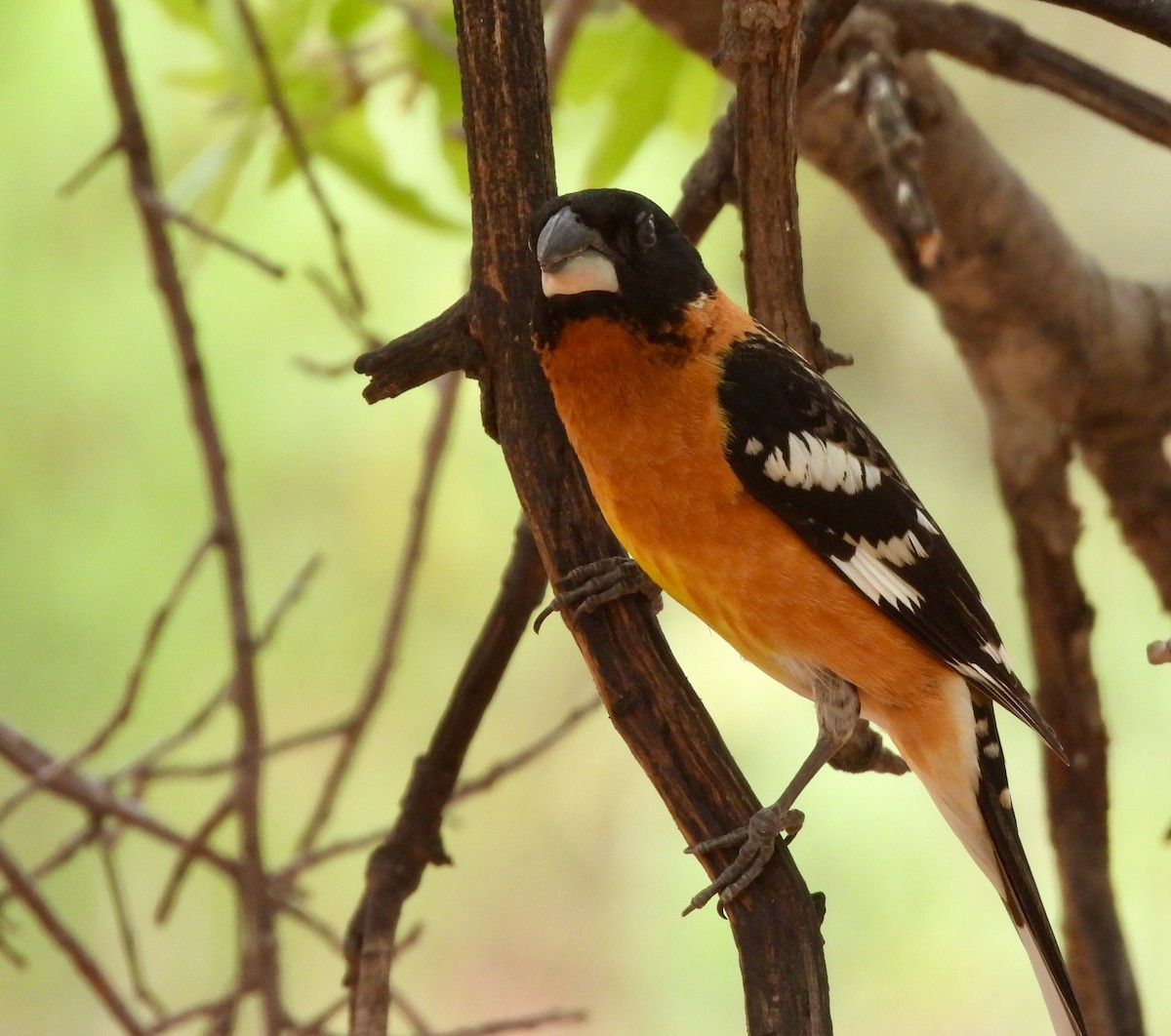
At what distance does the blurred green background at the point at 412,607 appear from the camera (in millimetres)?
4727

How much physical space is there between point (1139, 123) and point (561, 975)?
12.5 ft

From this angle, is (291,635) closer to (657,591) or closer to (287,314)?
(287,314)

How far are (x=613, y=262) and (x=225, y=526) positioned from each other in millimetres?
1012

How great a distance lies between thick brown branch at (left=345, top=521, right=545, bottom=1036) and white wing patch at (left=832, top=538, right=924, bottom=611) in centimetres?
49

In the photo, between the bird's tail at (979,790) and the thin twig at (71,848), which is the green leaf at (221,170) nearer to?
the thin twig at (71,848)

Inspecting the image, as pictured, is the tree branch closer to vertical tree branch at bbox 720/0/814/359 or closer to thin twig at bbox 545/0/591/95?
vertical tree branch at bbox 720/0/814/359

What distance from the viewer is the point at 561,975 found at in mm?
5219

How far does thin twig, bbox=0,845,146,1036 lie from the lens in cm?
244

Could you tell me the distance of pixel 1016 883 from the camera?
7.84 feet

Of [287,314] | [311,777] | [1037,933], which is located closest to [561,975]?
[311,777]

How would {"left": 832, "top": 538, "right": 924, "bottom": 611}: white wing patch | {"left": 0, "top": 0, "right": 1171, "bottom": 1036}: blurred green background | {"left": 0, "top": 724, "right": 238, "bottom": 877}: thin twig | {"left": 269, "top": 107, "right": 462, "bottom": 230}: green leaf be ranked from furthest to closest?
{"left": 0, "top": 0, "right": 1171, "bottom": 1036}: blurred green background → {"left": 269, "top": 107, "right": 462, "bottom": 230}: green leaf → {"left": 0, "top": 724, "right": 238, "bottom": 877}: thin twig → {"left": 832, "top": 538, "right": 924, "bottom": 611}: white wing patch

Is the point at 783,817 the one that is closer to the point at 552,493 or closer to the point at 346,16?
the point at 552,493

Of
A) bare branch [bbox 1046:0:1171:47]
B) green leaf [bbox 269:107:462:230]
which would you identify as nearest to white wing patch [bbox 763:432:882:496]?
bare branch [bbox 1046:0:1171:47]

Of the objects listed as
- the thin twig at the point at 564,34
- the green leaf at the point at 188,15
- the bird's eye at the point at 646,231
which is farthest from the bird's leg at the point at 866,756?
the green leaf at the point at 188,15
